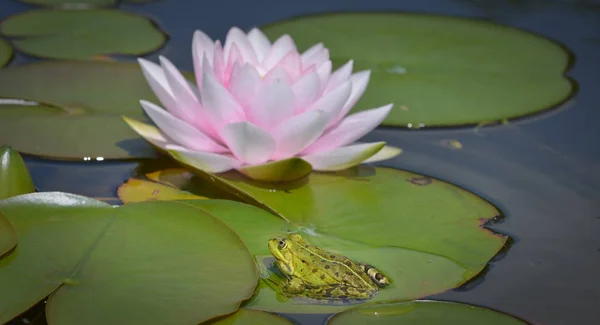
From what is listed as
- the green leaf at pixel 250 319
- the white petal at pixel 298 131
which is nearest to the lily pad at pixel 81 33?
the white petal at pixel 298 131

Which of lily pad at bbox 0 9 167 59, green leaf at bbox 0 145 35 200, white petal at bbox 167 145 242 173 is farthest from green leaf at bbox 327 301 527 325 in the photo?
lily pad at bbox 0 9 167 59

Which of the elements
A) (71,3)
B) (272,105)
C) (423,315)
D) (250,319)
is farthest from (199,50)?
(71,3)

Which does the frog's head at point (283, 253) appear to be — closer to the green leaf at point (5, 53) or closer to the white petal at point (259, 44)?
the white petal at point (259, 44)

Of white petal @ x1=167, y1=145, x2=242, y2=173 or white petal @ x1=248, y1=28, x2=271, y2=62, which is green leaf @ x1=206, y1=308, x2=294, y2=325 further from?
white petal @ x1=248, y1=28, x2=271, y2=62

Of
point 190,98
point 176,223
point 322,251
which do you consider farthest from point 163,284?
point 190,98

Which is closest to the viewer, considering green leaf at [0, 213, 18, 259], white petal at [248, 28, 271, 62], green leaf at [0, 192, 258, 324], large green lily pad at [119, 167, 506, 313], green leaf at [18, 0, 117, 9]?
green leaf at [0, 192, 258, 324]

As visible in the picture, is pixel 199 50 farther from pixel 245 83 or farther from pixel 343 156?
pixel 343 156

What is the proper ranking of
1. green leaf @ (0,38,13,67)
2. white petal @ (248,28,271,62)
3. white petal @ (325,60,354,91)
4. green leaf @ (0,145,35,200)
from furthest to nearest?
green leaf @ (0,38,13,67) < white petal @ (248,28,271,62) < white petal @ (325,60,354,91) < green leaf @ (0,145,35,200)
